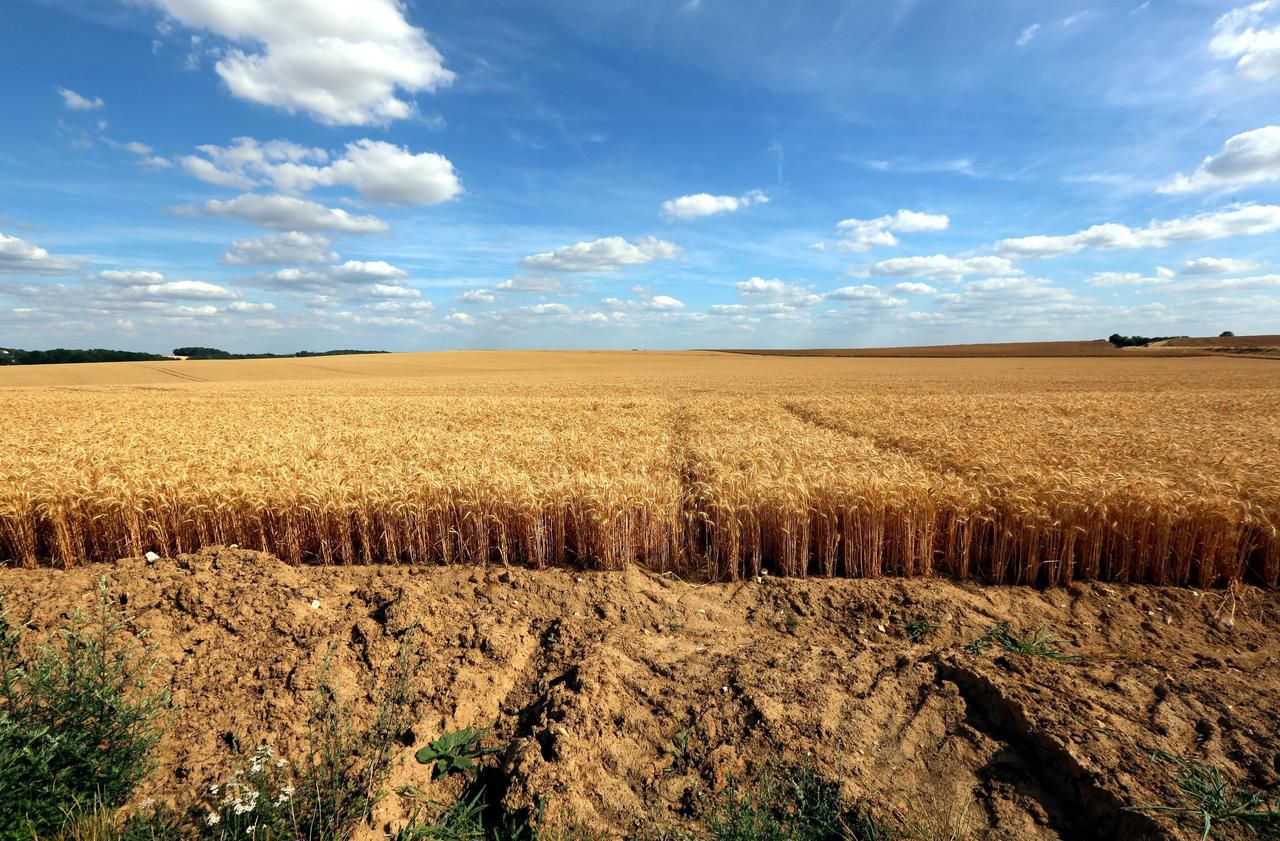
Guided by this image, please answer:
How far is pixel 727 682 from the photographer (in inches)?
176

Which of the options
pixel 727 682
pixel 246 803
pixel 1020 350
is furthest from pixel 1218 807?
pixel 1020 350

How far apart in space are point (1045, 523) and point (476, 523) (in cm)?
676

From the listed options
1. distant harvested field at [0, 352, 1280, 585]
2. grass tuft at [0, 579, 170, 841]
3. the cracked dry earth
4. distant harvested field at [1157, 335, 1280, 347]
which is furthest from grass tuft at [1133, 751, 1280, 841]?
distant harvested field at [1157, 335, 1280, 347]

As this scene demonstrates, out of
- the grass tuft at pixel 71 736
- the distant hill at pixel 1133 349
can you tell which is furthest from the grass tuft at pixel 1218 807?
the distant hill at pixel 1133 349

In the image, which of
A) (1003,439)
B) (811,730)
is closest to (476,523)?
(811,730)

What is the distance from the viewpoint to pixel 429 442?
41.9 ft

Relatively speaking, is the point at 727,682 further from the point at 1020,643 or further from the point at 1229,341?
the point at 1229,341

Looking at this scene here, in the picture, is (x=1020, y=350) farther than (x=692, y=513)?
Yes

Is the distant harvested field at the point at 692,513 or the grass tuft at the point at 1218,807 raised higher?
the distant harvested field at the point at 692,513

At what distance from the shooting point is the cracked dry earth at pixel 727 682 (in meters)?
Answer: 3.56

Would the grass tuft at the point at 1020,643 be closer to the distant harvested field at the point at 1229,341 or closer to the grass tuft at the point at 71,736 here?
the grass tuft at the point at 71,736

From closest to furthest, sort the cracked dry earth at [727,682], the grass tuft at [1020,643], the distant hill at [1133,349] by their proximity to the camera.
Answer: the cracked dry earth at [727,682] < the grass tuft at [1020,643] < the distant hill at [1133,349]

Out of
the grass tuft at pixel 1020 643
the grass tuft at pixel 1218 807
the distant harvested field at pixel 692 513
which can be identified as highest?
the distant harvested field at pixel 692 513

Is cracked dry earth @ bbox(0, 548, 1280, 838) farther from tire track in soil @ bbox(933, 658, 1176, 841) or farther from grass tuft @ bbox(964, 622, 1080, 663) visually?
grass tuft @ bbox(964, 622, 1080, 663)
